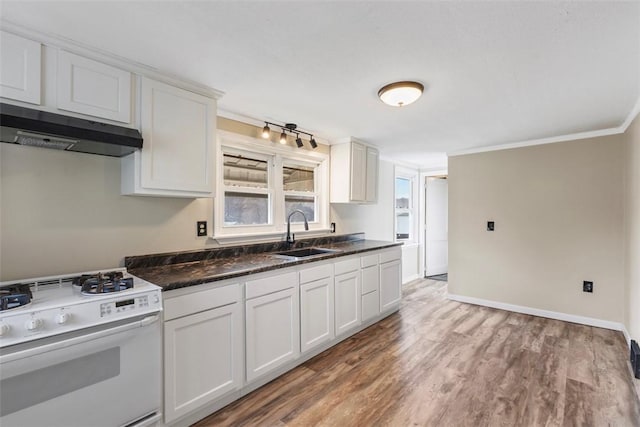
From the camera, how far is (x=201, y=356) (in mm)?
1812

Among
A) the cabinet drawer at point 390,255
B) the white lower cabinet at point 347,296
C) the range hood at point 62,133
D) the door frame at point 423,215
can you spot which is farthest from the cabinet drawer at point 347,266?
the door frame at point 423,215

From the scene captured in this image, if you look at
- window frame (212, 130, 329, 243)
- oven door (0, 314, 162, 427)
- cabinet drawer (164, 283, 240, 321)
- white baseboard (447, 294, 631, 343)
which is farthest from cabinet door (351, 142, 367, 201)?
oven door (0, 314, 162, 427)

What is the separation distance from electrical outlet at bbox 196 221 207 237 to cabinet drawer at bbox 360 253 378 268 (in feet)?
5.31

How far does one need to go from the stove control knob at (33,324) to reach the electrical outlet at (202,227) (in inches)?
51.4

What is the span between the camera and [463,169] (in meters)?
4.33

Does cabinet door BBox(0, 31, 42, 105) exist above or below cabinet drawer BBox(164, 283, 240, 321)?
above

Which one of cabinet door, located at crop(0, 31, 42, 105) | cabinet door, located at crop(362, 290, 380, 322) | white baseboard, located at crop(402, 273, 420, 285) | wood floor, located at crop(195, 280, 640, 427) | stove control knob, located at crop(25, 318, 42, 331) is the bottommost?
wood floor, located at crop(195, 280, 640, 427)

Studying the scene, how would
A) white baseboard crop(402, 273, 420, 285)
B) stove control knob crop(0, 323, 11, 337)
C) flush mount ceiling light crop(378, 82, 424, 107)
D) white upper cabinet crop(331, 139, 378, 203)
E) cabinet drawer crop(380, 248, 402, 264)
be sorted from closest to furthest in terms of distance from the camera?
stove control knob crop(0, 323, 11, 337), flush mount ceiling light crop(378, 82, 424, 107), cabinet drawer crop(380, 248, 402, 264), white upper cabinet crop(331, 139, 378, 203), white baseboard crop(402, 273, 420, 285)

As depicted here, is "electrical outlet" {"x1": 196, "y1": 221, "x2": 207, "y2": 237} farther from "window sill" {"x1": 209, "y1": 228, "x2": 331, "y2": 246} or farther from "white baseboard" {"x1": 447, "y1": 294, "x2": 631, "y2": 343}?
"white baseboard" {"x1": 447, "y1": 294, "x2": 631, "y2": 343}

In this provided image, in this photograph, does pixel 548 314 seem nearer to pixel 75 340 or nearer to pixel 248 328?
pixel 248 328

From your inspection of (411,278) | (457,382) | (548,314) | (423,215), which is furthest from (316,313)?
(423,215)

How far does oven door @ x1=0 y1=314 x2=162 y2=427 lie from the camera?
1.19 meters

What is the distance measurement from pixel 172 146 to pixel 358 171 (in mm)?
2292

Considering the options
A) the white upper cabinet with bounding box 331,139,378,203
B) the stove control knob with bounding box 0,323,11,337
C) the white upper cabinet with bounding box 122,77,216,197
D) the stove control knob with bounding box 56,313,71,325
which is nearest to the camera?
the stove control knob with bounding box 0,323,11,337
